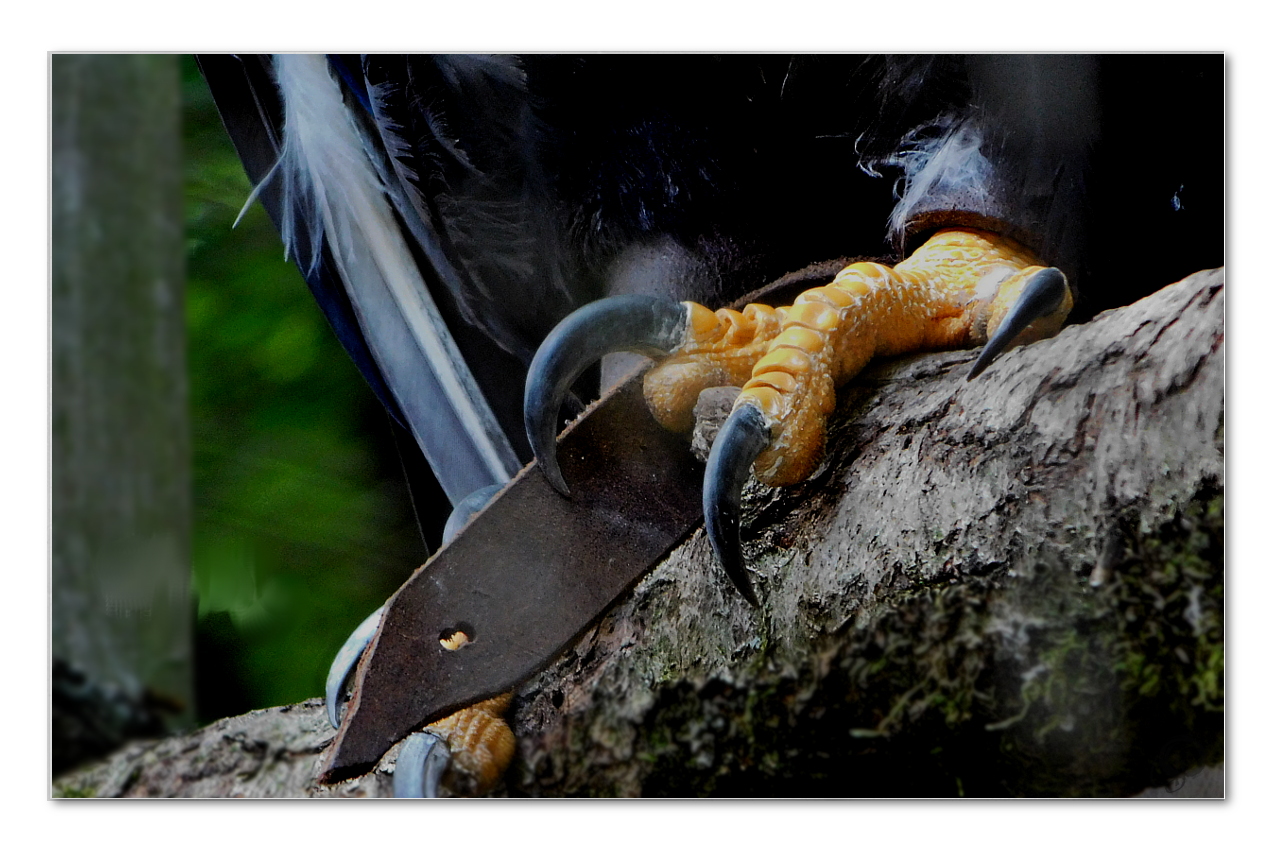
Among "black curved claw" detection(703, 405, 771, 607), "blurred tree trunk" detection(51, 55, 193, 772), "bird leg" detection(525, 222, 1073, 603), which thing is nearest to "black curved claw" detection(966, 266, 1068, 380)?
"bird leg" detection(525, 222, 1073, 603)

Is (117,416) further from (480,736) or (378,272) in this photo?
(480,736)

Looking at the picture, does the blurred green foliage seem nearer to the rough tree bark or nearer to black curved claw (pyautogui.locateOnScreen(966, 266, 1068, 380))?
the rough tree bark

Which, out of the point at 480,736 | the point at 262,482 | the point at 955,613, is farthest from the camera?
the point at 262,482

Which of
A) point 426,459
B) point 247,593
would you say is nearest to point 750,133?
point 426,459

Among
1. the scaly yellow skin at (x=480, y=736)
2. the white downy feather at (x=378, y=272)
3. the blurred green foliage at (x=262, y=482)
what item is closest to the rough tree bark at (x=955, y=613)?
the scaly yellow skin at (x=480, y=736)

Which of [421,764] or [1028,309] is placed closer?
[1028,309]

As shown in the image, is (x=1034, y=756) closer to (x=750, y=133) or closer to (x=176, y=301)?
(x=750, y=133)

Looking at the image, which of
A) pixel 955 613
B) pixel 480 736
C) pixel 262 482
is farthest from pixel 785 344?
pixel 262 482
